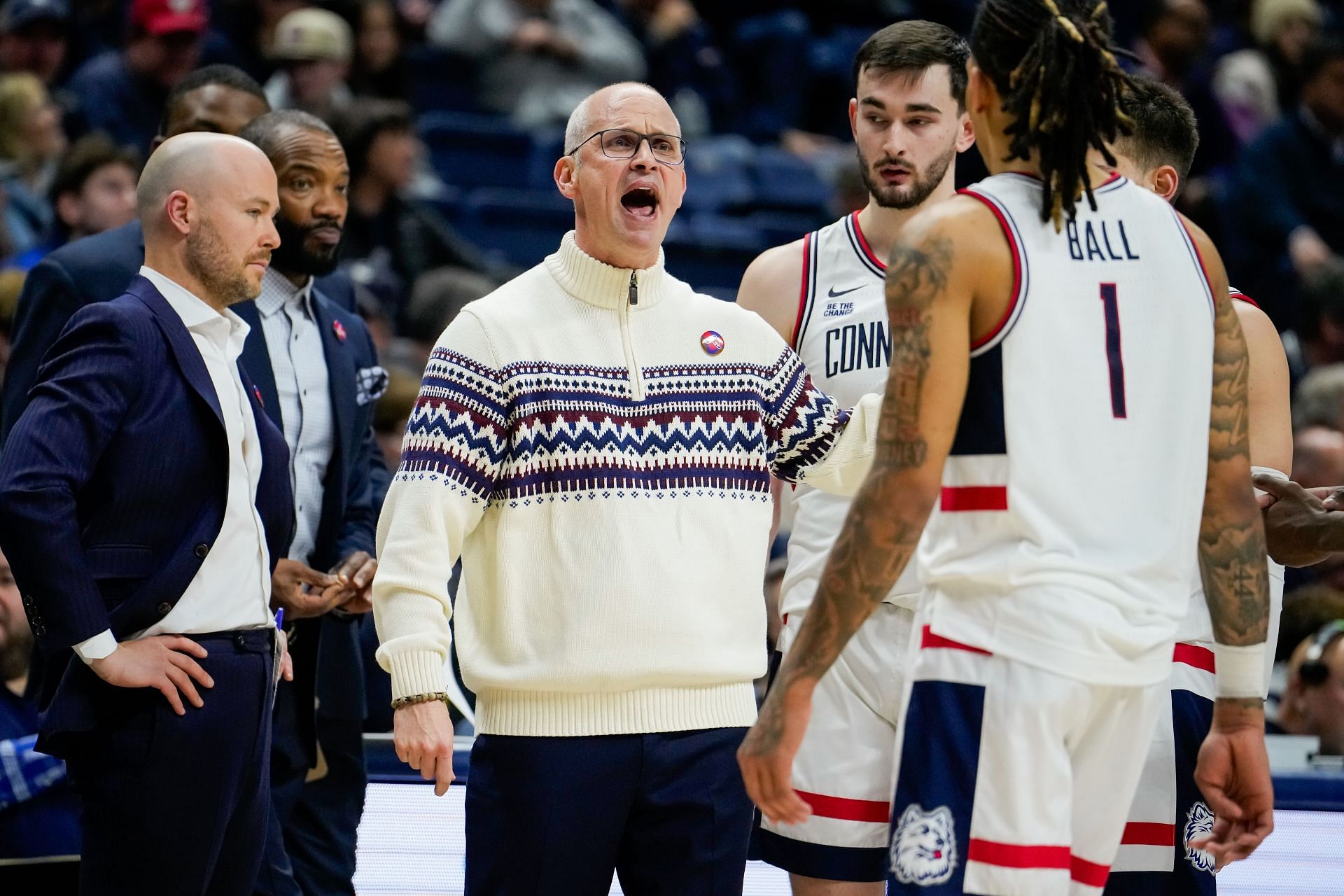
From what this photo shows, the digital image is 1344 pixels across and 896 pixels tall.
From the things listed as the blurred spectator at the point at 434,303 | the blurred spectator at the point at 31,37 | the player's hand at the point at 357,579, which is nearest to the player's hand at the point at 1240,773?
the player's hand at the point at 357,579

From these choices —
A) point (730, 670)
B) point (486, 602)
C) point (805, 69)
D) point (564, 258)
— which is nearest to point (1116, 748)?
point (730, 670)

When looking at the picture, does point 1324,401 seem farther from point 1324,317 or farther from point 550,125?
point 550,125

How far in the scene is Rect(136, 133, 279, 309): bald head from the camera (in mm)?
3461

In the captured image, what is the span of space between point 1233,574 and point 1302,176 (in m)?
7.47

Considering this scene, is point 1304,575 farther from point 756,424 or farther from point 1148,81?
point 756,424

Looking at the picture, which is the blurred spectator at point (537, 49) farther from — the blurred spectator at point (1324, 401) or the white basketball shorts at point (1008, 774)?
the white basketball shorts at point (1008, 774)

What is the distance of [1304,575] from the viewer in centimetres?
716

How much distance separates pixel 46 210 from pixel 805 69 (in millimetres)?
5172

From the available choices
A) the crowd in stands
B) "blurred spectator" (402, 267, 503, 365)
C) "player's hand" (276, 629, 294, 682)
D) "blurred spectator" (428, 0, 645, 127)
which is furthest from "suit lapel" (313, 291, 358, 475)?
"blurred spectator" (428, 0, 645, 127)

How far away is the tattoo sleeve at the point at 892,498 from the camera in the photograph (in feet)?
8.21

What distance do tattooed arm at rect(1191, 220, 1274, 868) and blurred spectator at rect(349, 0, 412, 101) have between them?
7.54 metres

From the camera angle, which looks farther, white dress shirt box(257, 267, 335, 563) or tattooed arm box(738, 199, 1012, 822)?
white dress shirt box(257, 267, 335, 563)

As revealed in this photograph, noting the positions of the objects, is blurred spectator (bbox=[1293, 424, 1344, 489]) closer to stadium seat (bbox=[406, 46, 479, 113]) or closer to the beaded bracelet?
the beaded bracelet

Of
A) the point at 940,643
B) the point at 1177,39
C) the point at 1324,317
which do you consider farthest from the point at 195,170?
the point at 1177,39
